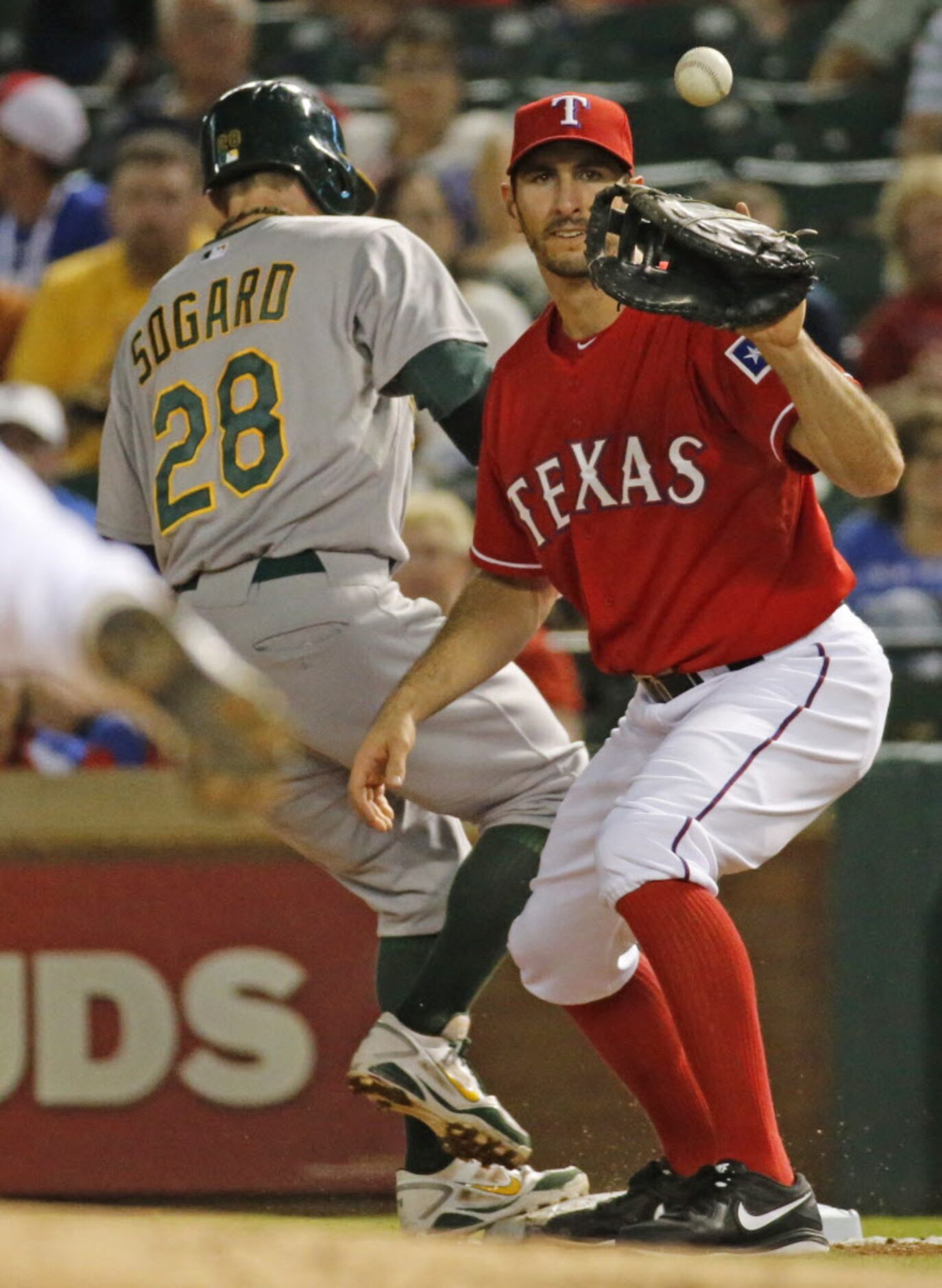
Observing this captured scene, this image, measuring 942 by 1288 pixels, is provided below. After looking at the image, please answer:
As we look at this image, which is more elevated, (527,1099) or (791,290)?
(791,290)

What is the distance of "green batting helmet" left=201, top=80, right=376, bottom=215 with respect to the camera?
13.8 feet

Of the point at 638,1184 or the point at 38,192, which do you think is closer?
the point at 638,1184

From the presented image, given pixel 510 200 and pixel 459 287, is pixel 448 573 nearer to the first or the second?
pixel 459 287

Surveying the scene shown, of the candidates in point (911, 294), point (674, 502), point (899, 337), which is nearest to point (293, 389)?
point (674, 502)

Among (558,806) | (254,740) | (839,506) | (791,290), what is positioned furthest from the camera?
(839,506)

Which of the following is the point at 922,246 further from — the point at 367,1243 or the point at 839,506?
the point at 367,1243

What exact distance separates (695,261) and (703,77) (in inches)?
21.7

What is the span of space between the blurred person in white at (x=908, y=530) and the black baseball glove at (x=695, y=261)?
2.59m

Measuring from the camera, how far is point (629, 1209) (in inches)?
150

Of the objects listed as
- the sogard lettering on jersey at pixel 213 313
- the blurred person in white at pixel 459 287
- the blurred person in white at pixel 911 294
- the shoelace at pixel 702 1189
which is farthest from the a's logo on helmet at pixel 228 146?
the blurred person in white at pixel 911 294

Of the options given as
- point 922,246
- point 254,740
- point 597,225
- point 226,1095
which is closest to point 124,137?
point 922,246

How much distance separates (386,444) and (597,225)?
30.5 inches

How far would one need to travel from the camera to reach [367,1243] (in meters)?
2.78

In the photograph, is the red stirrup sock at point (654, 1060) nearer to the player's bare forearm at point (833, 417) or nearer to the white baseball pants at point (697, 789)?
the white baseball pants at point (697, 789)
